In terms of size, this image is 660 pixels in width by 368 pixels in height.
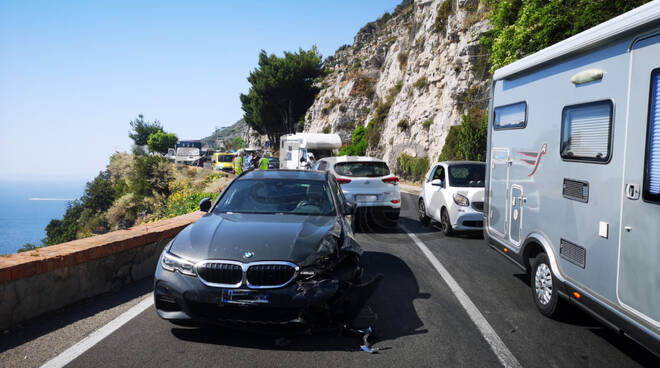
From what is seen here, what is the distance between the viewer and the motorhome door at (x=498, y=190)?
643 centimetres

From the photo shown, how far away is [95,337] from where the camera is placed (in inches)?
158

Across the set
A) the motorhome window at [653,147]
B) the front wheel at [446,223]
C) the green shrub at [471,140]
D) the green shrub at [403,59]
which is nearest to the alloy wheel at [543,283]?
the motorhome window at [653,147]

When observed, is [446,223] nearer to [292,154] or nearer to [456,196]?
[456,196]

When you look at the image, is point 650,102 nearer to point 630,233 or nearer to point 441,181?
point 630,233

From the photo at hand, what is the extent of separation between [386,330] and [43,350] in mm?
2991

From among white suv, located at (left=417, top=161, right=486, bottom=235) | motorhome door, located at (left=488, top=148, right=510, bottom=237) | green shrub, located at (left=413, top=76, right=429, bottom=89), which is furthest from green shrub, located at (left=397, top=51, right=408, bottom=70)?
motorhome door, located at (left=488, top=148, right=510, bottom=237)

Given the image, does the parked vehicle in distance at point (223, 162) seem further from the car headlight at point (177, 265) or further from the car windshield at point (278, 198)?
the car headlight at point (177, 265)

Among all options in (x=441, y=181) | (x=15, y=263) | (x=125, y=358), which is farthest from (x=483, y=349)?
(x=441, y=181)

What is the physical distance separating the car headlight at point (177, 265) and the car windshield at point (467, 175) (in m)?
7.47

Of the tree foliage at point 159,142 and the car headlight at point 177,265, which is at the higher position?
the tree foliage at point 159,142

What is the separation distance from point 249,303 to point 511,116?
4612 millimetres

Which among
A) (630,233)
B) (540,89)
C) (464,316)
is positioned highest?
(540,89)

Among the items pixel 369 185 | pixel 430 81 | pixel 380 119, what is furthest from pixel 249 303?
pixel 380 119

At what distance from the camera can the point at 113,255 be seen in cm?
559
